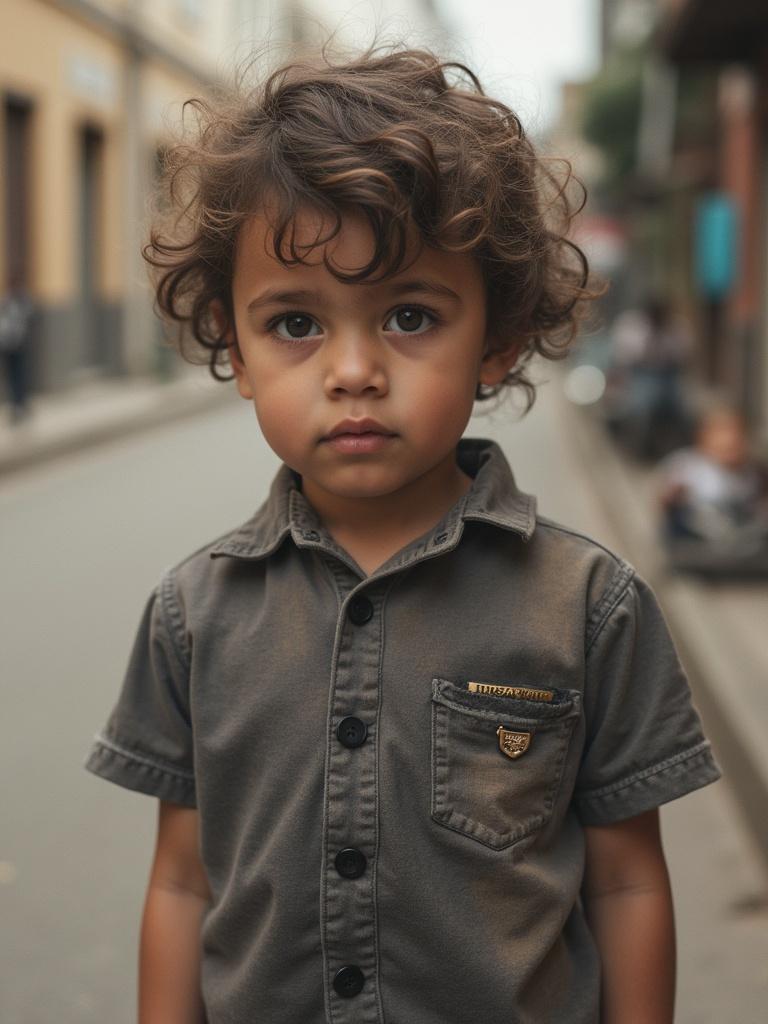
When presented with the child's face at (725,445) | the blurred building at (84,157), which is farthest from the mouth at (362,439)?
the blurred building at (84,157)

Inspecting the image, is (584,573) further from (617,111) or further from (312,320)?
(617,111)

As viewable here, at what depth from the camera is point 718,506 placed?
7727 mm

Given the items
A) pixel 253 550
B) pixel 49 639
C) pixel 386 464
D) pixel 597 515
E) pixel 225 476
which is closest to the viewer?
pixel 386 464

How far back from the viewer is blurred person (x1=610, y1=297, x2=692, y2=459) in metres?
12.9

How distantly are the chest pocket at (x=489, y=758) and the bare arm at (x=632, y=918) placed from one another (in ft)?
0.48

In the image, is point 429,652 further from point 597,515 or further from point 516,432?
point 516,432

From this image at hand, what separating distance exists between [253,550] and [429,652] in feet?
0.78

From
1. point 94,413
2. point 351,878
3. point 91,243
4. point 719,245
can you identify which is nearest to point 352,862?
point 351,878

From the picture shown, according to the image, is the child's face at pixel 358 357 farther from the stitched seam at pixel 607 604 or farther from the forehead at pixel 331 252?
the stitched seam at pixel 607 604

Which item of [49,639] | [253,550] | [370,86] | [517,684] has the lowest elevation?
[49,639]

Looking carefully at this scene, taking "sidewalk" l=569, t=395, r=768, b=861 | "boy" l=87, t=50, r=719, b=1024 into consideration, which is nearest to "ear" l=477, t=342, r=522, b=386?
"boy" l=87, t=50, r=719, b=1024

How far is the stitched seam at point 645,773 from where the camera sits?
1654 mm

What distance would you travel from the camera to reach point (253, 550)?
169 centimetres

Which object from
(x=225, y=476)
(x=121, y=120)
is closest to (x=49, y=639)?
(x=225, y=476)
